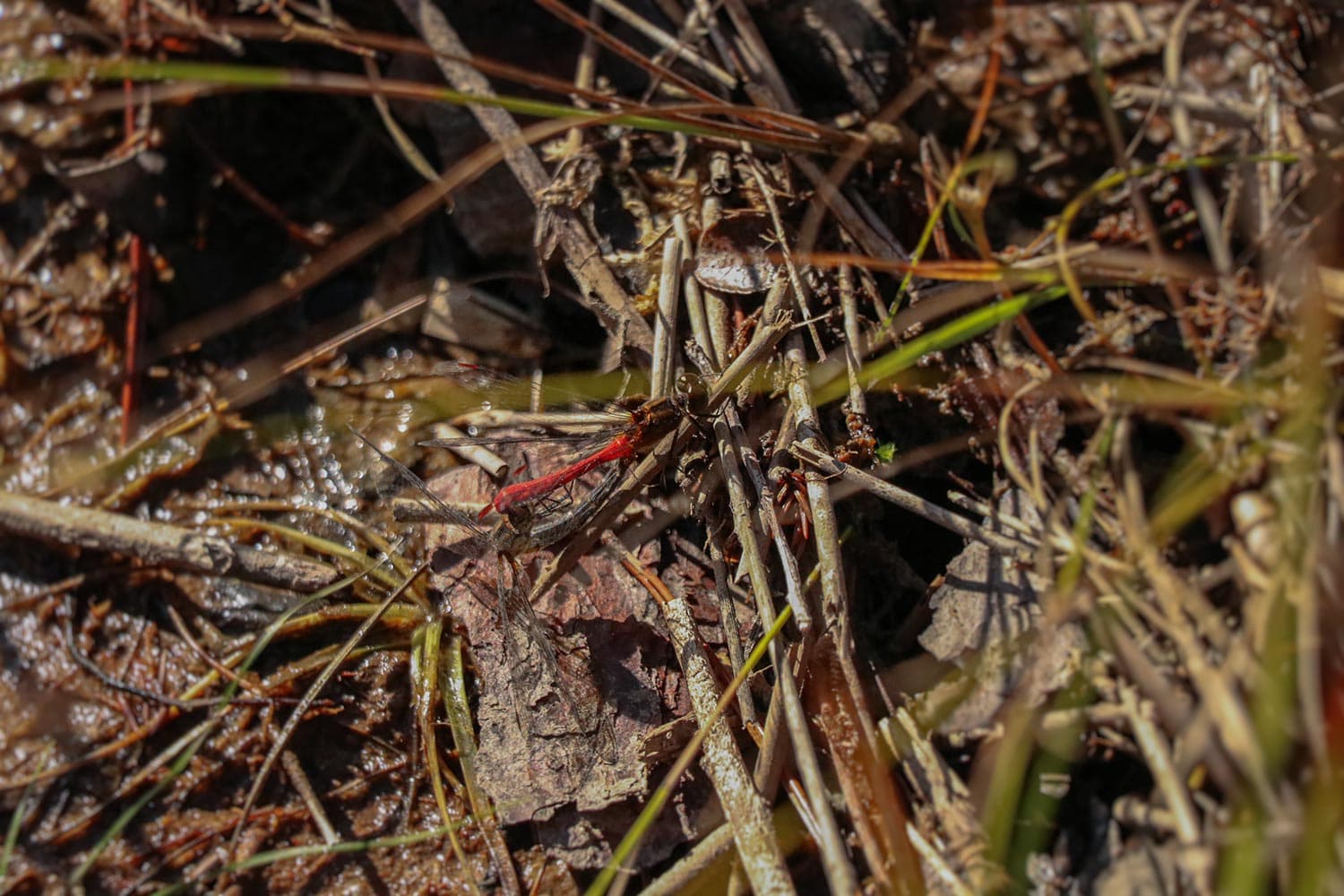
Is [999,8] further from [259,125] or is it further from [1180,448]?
[259,125]

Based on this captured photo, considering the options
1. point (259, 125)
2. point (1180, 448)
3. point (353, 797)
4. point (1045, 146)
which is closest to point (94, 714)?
point (353, 797)

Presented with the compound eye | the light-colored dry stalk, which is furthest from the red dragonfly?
the light-colored dry stalk

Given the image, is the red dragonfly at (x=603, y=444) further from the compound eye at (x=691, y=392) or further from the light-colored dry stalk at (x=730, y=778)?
the light-colored dry stalk at (x=730, y=778)

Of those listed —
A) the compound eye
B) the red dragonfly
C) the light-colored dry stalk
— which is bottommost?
the light-colored dry stalk

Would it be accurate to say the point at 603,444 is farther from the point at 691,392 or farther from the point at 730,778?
the point at 730,778

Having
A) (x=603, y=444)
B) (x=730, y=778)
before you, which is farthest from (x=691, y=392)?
(x=730, y=778)

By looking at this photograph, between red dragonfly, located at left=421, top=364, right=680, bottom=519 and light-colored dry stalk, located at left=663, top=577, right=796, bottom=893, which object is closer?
light-colored dry stalk, located at left=663, top=577, right=796, bottom=893

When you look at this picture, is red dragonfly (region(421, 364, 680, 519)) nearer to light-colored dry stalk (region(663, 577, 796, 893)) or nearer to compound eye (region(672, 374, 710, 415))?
compound eye (region(672, 374, 710, 415))

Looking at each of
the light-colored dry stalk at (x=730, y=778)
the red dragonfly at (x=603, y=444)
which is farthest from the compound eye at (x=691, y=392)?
the light-colored dry stalk at (x=730, y=778)

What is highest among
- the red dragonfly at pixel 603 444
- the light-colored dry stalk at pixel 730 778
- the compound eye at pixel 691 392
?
the compound eye at pixel 691 392

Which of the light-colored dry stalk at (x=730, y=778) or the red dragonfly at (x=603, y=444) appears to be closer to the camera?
the light-colored dry stalk at (x=730, y=778)
